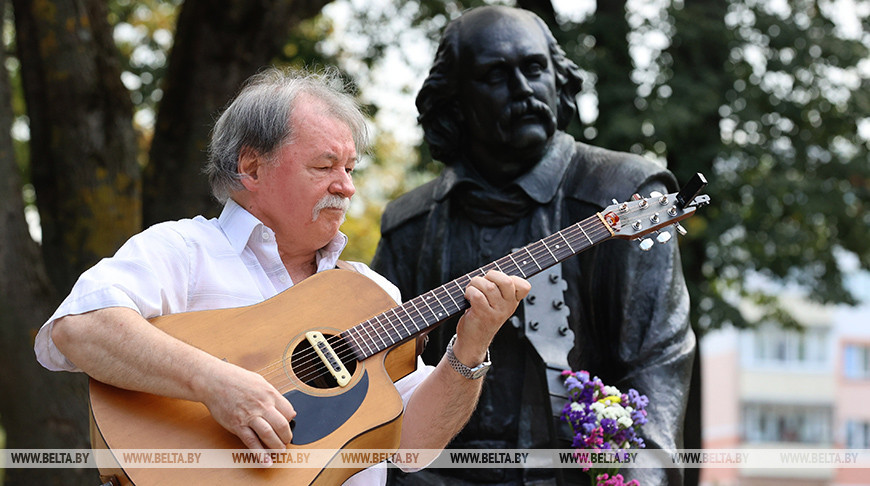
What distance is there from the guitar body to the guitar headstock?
737 millimetres

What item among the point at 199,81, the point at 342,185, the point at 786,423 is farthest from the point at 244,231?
the point at 786,423

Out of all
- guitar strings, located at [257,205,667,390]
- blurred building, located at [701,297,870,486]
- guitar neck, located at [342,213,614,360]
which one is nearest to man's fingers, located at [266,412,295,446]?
guitar strings, located at [257,205,667,390]

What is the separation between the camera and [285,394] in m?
2.76

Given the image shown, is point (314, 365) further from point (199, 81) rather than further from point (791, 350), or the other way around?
point (791, 350)

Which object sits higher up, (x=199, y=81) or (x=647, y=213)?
(x=647, y=213)

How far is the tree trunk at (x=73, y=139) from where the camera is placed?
6867 mm

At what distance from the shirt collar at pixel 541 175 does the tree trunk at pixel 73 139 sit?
11.6ft

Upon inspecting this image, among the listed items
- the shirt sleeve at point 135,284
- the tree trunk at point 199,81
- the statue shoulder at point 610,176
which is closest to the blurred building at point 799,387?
the tree trunk at point 199,81

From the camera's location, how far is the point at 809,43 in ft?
36.4

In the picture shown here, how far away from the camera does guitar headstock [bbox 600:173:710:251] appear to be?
3.19m

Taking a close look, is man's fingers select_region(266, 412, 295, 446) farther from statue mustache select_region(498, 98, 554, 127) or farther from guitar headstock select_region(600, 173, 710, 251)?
statue mustache select_region(498, 98, 554, 127)

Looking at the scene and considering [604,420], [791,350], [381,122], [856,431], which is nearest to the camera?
[604,420]

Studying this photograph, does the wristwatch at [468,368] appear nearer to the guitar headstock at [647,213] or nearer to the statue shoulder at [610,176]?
the guitar headstock at [647,213]

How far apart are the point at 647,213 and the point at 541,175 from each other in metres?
0.71
